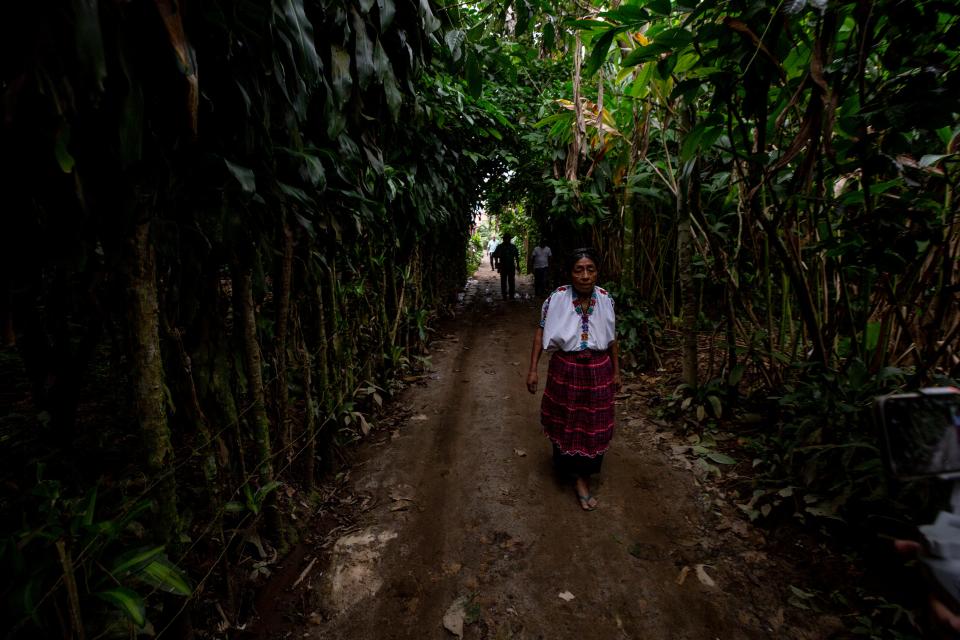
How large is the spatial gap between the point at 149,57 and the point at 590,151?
556cm

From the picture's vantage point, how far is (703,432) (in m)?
3.57

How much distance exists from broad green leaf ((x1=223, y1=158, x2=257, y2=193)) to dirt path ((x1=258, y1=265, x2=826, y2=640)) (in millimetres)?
1964

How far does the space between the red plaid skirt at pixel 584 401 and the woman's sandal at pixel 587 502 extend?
10.7 inches

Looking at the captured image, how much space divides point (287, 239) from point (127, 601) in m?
1.54

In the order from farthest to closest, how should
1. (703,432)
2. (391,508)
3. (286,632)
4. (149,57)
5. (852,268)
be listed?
(703,432) < (391,508) < (852,268) < (286,632) < (149,57)

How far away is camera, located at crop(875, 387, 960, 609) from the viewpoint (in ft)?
2.37

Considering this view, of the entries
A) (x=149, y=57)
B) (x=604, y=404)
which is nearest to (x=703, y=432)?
(x=604, y=404)

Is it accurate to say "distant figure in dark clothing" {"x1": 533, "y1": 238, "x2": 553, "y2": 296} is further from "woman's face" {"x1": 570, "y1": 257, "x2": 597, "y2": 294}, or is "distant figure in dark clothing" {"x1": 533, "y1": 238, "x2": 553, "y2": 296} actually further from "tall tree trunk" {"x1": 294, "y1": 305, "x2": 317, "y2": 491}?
"tall tree trunk" {"x1": 294, "y1": 305, "x2": 317, "y2": 491}

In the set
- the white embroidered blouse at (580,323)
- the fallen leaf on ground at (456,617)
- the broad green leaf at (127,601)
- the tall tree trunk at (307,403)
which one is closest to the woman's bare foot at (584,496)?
the white embroidered blouse at (580,323)

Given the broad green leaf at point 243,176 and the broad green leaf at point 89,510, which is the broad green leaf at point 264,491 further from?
the broad green leaf at point 243,176

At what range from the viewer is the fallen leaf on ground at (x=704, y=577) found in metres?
2.20

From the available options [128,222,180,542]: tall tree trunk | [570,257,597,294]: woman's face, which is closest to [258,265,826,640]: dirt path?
[128,222,180,542]: tall tree trunk

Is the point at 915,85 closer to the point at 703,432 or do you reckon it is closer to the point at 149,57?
the point at 149,57

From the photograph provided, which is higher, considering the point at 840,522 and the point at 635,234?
the point at 635,234
